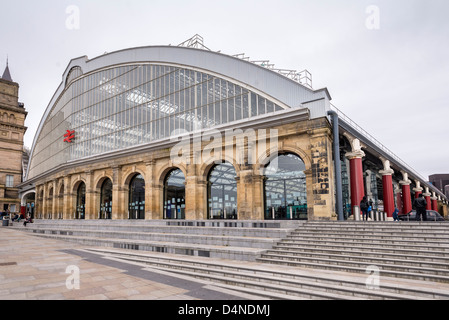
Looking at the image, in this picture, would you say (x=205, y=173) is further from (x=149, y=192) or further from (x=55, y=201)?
(x=55, y=201)

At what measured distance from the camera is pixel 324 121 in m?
17.2

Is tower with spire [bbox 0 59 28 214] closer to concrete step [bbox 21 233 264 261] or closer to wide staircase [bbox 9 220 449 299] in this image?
concrete step [bbox 21 233 264 261]

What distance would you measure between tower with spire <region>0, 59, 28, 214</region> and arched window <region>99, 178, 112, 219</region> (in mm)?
34142

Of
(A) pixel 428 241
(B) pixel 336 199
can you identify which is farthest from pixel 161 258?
(B) pixel 336 199

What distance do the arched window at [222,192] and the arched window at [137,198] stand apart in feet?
24.7

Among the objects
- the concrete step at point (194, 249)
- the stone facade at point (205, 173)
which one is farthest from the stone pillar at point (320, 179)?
the concrete step at point (194, 249)

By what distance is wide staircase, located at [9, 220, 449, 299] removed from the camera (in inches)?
286

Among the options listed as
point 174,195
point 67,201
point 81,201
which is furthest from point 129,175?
point 67,201

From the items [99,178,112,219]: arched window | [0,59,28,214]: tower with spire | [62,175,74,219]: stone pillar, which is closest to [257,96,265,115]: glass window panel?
[99,178,112,219]: arched window

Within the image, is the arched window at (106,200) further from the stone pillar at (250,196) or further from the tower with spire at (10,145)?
the tower with spire at (10,145)

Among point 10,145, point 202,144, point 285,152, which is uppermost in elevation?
point 10,145

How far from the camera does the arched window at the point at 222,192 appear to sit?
69.4 feet

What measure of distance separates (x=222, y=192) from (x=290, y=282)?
559 inches

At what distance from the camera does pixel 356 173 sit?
1970cm
